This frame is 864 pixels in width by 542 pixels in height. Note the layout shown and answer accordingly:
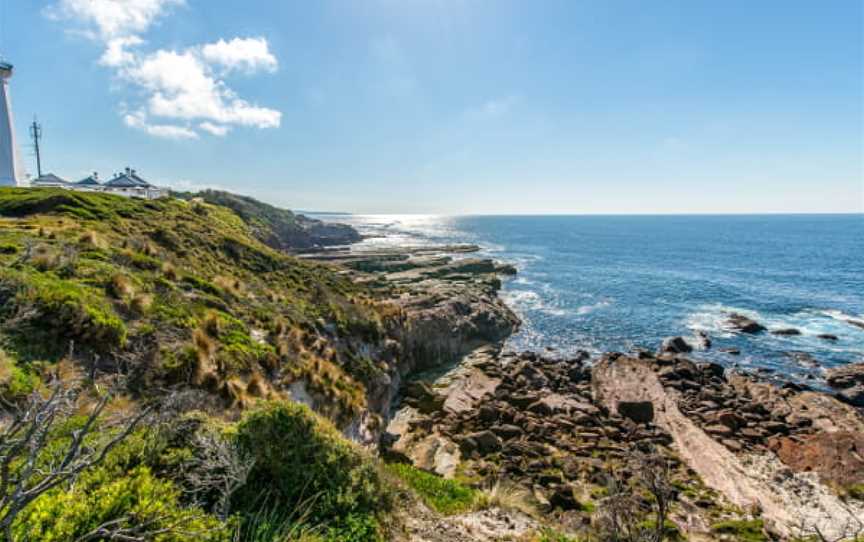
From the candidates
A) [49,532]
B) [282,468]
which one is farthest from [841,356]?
[49,532]

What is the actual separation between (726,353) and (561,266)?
158 feet

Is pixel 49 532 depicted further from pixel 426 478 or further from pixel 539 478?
pixel 539 478

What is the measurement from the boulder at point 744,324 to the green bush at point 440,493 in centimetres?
4037

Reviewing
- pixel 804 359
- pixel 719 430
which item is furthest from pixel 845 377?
pixel 719 430

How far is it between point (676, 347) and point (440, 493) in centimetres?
3191

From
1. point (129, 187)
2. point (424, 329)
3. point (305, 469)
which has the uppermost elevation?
point (129, 187)

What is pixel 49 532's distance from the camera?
12.2 feet

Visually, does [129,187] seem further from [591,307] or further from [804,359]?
[804,359]

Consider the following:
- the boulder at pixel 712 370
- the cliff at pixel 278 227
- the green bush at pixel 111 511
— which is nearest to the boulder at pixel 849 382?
the boulder at pixel 712 370

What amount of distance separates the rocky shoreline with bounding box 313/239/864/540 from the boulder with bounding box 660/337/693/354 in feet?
0.29

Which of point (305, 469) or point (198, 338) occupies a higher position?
point (198, 338)

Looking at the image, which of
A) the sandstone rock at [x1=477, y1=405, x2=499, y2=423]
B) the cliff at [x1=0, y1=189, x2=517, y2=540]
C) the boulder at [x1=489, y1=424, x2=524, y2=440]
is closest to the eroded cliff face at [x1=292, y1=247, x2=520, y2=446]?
the cliff at [x1=0, y1=189, x2=517, y2=540]

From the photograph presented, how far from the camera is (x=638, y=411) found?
23266 millimetres

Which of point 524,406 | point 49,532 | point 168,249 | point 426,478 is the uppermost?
point 168,249
